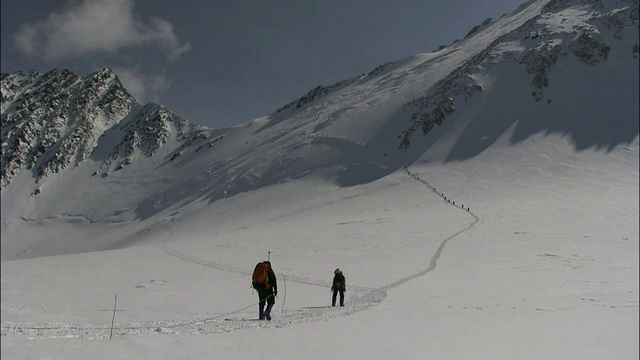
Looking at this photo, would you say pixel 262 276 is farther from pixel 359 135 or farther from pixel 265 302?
pixel 359 135

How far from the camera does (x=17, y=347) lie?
704cm

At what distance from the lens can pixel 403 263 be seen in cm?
2488

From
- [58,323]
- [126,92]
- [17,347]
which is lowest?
[58,323]

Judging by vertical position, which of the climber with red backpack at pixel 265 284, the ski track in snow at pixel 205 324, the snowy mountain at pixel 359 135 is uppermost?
the snowy mountain at pixel 359 135

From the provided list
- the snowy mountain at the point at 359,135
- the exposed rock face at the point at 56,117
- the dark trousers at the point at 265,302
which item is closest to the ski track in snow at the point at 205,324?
the dark trousers at the point at 265,302

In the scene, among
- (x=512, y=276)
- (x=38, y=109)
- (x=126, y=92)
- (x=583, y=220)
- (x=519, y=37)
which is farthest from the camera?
(x=126, y=92)

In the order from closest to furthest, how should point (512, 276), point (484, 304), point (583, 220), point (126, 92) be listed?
point (484, 304) → point (512, 276) → point (583, 220) → point (126, 92)

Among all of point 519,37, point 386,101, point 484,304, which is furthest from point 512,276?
point 519,37

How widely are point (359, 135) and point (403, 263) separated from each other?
66.6 m

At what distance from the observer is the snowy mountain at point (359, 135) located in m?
75.9

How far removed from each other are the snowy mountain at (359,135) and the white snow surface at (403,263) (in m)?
1.00

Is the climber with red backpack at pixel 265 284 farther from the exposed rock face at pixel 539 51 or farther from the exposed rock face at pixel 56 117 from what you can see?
the exposed rock face at pixel 56 117

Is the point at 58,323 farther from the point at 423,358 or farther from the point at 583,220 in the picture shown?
the point at 583,220

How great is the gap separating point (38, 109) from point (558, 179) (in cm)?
17968
